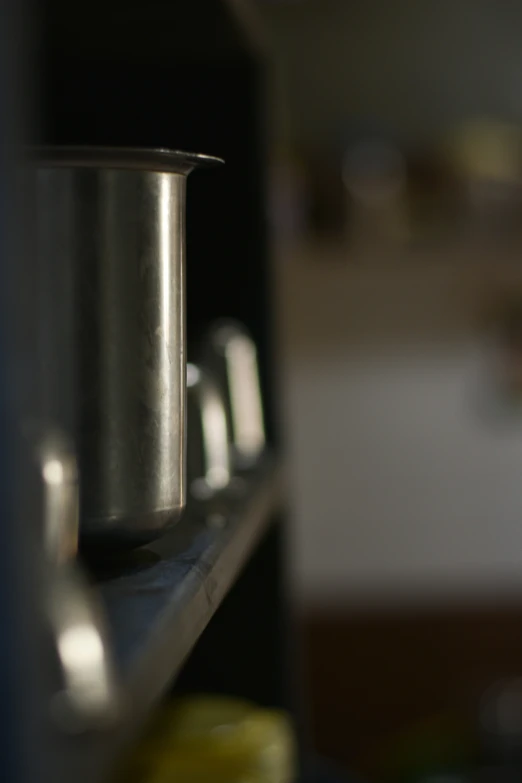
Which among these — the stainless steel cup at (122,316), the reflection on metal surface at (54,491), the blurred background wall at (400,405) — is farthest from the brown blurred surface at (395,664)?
the reflection on metal surface at (54,491)

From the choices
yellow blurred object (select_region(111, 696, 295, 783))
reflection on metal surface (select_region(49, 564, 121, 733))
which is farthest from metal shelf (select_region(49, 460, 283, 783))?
yellow blurred object (select_region(111, 696, 295, 783))

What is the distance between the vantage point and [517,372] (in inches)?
101

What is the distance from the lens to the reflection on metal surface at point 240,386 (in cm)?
79

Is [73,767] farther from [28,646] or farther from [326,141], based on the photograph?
[326,141]

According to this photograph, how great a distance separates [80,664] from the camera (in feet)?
0.96

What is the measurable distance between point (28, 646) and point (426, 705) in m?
2.31

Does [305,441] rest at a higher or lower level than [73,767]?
lower

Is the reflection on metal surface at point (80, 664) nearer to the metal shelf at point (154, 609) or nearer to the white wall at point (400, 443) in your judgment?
the metal shelf at point (154, 609)

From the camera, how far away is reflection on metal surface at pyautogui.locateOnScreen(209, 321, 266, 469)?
2.61 ft

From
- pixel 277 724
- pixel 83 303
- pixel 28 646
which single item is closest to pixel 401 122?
pixel 277 724

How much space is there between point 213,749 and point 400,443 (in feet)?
6.02

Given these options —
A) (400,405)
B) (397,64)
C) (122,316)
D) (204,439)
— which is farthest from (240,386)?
(397,64)

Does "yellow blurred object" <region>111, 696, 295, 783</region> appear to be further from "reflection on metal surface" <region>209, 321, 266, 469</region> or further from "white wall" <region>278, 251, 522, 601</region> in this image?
"white wall" <region>278, 251, 522, 601</region>

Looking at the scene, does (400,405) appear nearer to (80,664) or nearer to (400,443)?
(400,443)
